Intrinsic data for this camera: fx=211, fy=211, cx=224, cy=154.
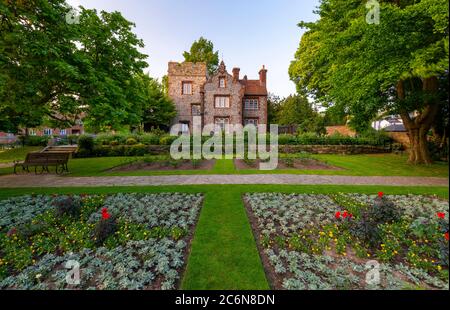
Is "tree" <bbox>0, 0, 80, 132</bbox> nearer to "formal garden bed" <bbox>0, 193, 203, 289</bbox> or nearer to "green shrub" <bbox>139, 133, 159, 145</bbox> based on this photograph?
"formal garden bed" <bbox>0, 193, 203, 289</bbox>

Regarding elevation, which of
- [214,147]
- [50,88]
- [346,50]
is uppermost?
[346,50]

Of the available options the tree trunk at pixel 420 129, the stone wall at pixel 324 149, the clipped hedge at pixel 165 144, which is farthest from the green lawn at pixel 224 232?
the stone wall at pixel 324 149

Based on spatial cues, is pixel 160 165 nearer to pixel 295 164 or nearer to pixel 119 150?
pixel 119 150

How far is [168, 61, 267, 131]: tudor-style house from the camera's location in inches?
1280

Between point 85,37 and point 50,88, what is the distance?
324 cm

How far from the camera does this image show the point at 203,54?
49312 mm

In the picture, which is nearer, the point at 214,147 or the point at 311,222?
the point at 311,222

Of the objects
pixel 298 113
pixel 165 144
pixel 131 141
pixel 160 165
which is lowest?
pixel 160 165

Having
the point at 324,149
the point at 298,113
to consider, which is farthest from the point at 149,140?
the point at 298,113

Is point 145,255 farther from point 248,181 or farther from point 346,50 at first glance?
point 346,50

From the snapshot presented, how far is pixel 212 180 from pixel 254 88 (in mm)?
27438

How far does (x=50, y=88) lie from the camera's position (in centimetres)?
1106
